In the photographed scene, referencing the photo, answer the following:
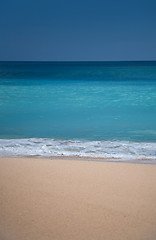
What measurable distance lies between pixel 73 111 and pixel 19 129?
2.30 meters

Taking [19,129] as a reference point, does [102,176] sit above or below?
below

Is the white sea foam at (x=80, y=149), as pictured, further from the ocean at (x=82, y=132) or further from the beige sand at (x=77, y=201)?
the beige sand at (x=77, y=201)

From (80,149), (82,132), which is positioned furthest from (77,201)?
(82,132)

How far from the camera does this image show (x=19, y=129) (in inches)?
213

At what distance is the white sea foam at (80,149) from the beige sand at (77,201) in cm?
70

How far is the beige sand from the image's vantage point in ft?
5.09

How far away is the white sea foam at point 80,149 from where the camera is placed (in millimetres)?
3184

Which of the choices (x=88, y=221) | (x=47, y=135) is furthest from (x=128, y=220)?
(x=47, y=135)

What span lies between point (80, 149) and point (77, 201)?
178cm

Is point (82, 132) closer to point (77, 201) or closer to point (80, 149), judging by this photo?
point (80, 149)

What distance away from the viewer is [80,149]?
3.61 meters

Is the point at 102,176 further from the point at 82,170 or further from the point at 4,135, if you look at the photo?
the point at 4,135

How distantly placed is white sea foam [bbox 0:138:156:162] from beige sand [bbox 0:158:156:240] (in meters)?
0.70

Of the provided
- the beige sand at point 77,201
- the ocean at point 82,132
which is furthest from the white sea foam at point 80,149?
the beige sand at point 77,201
